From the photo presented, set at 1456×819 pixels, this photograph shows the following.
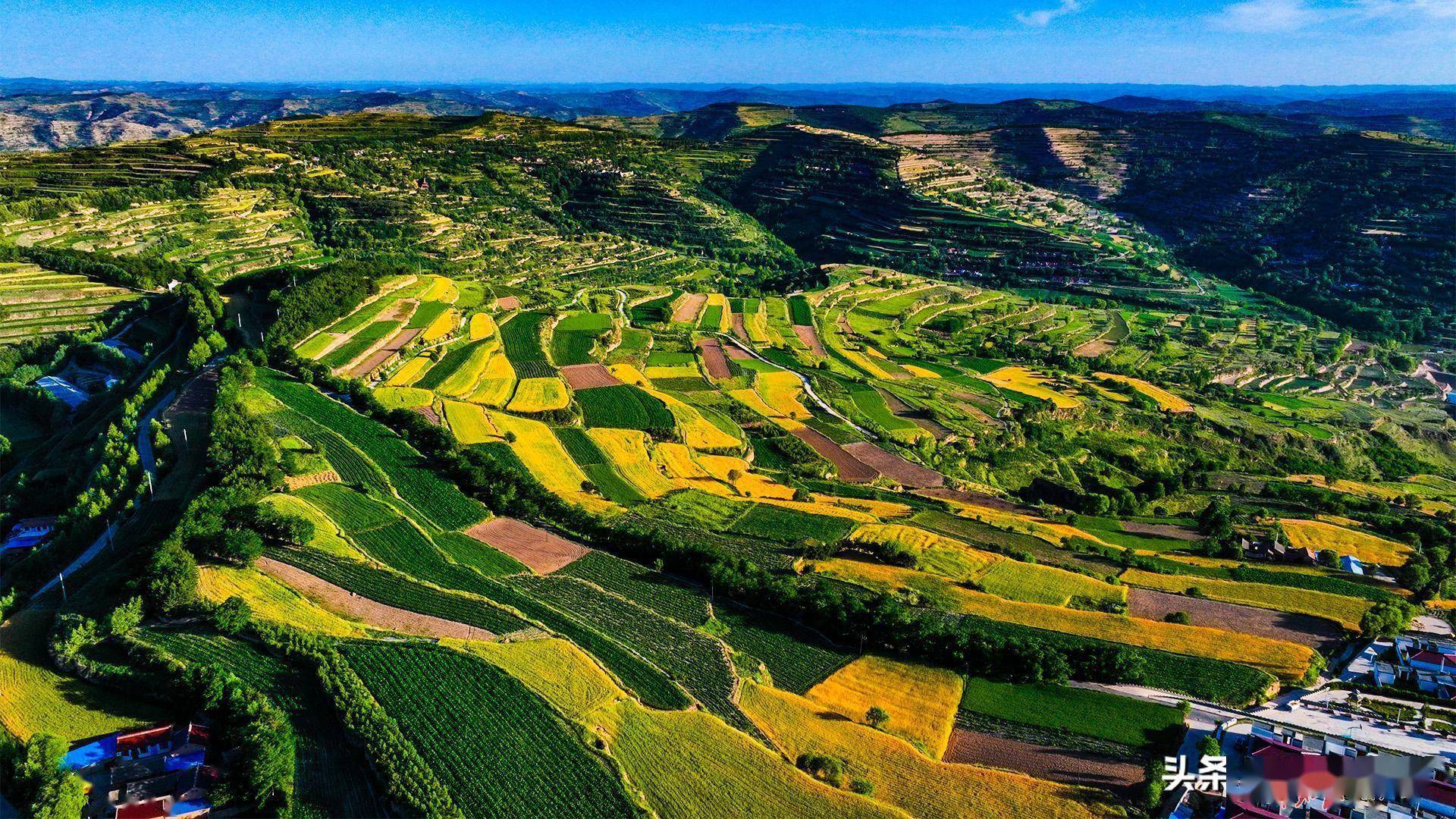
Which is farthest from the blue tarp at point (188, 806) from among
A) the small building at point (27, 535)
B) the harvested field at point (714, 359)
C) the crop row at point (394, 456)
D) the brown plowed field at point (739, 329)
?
the brown plowed field at point (739, 329)

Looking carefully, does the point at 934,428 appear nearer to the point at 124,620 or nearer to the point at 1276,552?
the point at 1276,552

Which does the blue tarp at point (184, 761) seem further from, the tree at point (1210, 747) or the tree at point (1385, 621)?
the tree at point (1385, 621)

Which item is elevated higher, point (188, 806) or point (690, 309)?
point (690, 309)

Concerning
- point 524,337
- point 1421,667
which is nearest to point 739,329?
point 524,337

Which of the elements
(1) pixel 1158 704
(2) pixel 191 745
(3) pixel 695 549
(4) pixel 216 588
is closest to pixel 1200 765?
(1) pixel 1158 704

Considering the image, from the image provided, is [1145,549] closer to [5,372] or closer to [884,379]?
[884,379]

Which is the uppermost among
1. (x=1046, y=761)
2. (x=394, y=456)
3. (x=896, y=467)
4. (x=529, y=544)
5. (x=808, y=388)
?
(x=1046, y=761)

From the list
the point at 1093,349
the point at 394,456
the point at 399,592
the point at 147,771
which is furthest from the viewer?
the point at 1093,349
